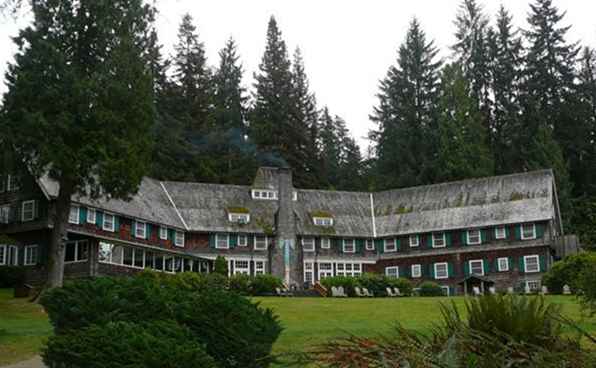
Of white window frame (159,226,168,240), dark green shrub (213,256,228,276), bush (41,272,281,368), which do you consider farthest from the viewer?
white window frame (159,226,168,240)

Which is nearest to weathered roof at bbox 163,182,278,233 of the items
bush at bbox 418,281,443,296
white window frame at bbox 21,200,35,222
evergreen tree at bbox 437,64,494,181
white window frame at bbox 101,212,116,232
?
white window frame at bbox 101,212,116,232

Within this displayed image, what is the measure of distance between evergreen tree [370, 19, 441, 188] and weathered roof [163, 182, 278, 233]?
16.1 m

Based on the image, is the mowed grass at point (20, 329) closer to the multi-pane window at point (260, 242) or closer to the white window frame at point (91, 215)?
the white window frame at point (91, 215)

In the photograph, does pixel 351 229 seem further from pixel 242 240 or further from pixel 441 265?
pixel 242 240

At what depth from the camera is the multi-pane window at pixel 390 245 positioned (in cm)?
5669

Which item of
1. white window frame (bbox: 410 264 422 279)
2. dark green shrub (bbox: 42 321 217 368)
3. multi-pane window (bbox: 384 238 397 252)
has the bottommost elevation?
dark green shrub (bbox: 42 321 217 368)

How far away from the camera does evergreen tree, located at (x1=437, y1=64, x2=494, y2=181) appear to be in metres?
63.7

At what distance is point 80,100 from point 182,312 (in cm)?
2167

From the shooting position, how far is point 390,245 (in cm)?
5691

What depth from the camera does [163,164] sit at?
6562cm

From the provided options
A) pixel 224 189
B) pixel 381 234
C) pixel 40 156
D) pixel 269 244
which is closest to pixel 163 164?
pixel 224 189

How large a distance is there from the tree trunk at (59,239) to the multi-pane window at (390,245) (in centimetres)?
2738

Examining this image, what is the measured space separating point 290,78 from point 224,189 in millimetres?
27127

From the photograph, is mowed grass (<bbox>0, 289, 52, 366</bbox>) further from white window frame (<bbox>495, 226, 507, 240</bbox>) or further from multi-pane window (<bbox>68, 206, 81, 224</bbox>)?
white window frame (<bbox>495, 226, 507, 240</bbox>)
